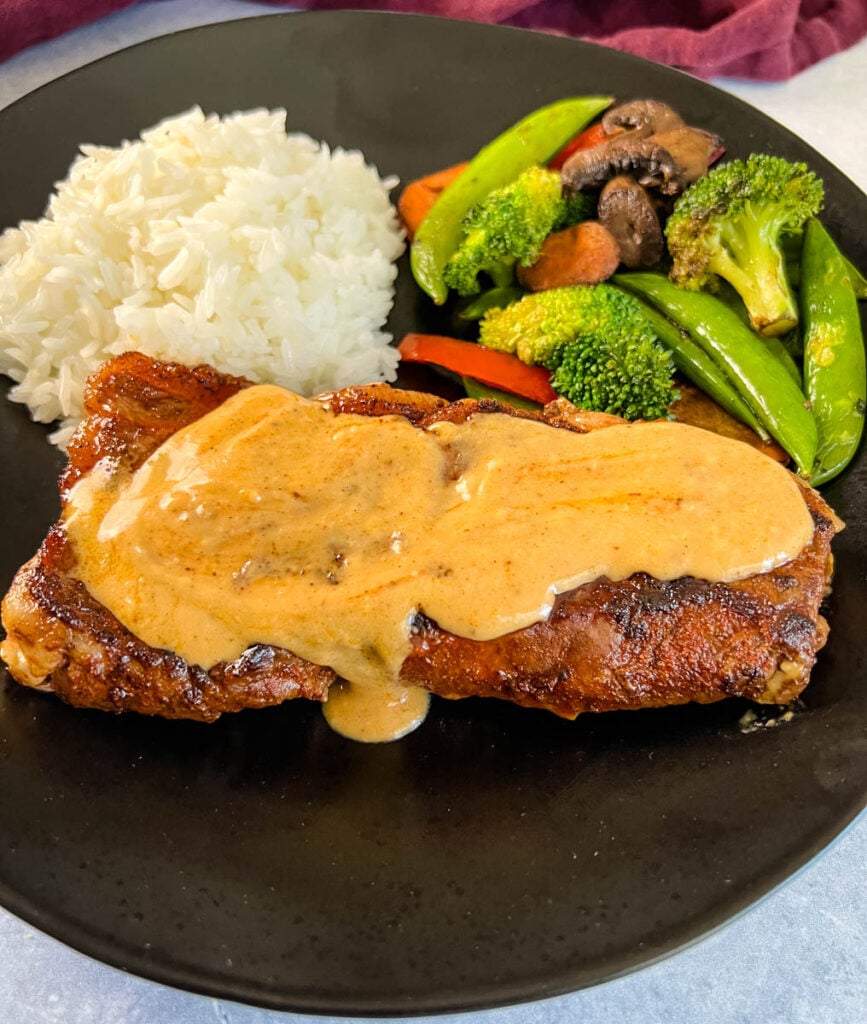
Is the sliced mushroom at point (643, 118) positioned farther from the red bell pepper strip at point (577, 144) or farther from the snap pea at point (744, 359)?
the snap pea at point (744, 359)

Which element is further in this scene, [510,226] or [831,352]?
[510,226]

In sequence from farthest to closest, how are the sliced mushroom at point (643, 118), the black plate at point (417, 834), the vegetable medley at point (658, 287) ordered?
the sliced mushroom at point (643, 118) < the vegetable medley at point (658, 287) < the black plate at point (417, 834)

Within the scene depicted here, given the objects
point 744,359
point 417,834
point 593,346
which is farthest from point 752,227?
point 417,834

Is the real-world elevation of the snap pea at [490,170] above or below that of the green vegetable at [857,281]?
above

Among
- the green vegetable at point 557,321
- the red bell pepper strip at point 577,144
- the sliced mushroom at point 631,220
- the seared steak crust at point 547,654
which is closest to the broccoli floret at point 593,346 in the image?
the green vegetable at point 557,321

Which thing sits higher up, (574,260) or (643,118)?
(643,118)

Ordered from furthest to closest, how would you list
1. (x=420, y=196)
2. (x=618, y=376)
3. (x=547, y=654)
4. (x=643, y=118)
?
1. (x=420, y=196)
2. (x=643, y=118)
3. (x=618, y=376)
4. (x=547, y=654)

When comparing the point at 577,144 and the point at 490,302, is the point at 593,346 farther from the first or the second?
the point at 577,144
